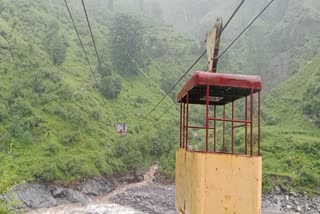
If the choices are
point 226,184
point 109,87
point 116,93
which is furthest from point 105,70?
point 226,184

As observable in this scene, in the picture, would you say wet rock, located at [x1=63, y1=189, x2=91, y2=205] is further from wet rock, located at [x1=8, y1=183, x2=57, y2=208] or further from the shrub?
the shrub

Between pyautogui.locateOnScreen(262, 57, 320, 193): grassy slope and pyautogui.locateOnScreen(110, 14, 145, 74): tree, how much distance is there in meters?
22.4

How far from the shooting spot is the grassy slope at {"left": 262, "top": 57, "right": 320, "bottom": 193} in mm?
36656

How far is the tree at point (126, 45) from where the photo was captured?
6394 centimetres

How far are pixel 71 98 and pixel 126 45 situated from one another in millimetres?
23266

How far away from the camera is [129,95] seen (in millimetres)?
57844

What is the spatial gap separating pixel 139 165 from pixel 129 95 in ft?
63.2

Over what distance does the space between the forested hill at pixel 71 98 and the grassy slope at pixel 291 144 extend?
11.1m

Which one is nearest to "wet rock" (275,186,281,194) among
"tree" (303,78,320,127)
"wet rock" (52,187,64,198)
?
"tree" (303,78,320,127)

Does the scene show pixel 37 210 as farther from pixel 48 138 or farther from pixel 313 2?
pixel 313 2

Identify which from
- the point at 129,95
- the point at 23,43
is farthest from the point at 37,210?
the point at 129,95

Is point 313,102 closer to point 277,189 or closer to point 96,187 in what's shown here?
point 277,189

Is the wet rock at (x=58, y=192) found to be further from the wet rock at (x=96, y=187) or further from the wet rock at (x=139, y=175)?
the wet rock at (x=139, y=175)

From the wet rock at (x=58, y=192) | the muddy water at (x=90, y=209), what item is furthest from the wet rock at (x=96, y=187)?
the muddy water at (x=90, y=209)
